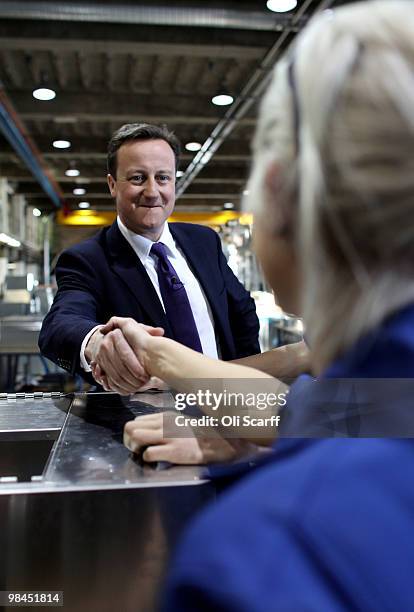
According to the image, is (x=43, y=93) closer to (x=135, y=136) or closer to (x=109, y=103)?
(x=109, y=103)

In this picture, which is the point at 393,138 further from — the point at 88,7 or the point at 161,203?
the point at 88,7

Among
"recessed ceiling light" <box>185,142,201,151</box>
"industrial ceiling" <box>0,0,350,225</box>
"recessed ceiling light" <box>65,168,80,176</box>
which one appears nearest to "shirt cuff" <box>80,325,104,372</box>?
"industrial ceiling" <box>0,0,350,225</box>

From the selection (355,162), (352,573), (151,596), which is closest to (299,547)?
(352,573)

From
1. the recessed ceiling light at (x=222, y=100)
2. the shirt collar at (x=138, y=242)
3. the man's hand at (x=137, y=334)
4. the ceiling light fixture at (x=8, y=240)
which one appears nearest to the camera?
the man's hand at (x=137, y=334)

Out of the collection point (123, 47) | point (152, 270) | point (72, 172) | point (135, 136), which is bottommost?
point (152, 270)

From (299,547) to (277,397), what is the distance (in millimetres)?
653

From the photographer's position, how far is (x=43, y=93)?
7.56 meters

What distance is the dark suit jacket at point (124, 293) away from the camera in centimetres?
162

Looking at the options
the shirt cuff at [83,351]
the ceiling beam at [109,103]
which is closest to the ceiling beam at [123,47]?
the ceiling beam at [109,103]

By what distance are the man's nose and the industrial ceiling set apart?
2149 mm

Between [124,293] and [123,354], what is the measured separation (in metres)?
0.59

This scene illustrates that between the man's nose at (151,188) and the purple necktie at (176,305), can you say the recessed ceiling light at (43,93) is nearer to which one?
the man's nose at (151,188)

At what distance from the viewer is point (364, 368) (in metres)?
0.42

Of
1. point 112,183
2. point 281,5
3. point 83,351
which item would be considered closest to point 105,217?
point 281,5
